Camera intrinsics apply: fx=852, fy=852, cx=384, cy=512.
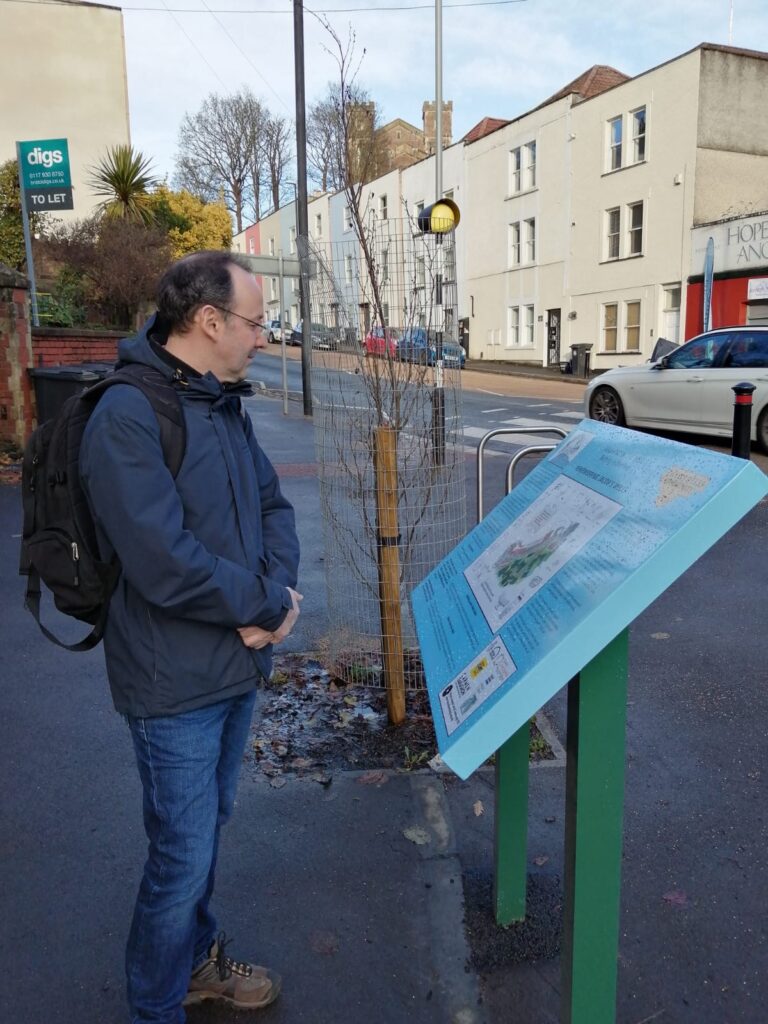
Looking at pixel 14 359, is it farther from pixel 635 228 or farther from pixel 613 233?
pixel 613 233

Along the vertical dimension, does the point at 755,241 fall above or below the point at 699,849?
above

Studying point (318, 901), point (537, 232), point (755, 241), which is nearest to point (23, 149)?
point (318, 901)

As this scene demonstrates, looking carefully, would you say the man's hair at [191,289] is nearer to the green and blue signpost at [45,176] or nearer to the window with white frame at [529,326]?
the green and blue signpost at [45,176]

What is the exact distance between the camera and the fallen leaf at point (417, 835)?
10.2ft

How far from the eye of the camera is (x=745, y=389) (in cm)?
867

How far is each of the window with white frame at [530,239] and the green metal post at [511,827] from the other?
103 ft

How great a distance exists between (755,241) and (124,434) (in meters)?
24.7

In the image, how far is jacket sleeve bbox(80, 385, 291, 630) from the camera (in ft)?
5.99

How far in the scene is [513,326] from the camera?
33.8 metres

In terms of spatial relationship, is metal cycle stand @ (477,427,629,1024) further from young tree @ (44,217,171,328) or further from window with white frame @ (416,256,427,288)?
young tree @ (44,217,171,328)

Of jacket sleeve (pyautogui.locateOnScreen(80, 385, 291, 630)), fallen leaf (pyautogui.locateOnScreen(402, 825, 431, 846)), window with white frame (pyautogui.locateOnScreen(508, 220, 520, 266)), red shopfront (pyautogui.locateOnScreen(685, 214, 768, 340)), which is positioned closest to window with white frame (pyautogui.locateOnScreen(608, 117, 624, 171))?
red shopfront (pyautogui.locateOnScreen(685, 214, 768, 340))

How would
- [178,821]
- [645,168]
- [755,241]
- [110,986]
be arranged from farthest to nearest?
[645,168] → [755,241] → [110,986] → [178,821]

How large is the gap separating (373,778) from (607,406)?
10.9m

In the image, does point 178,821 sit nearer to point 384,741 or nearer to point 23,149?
point 384,741
